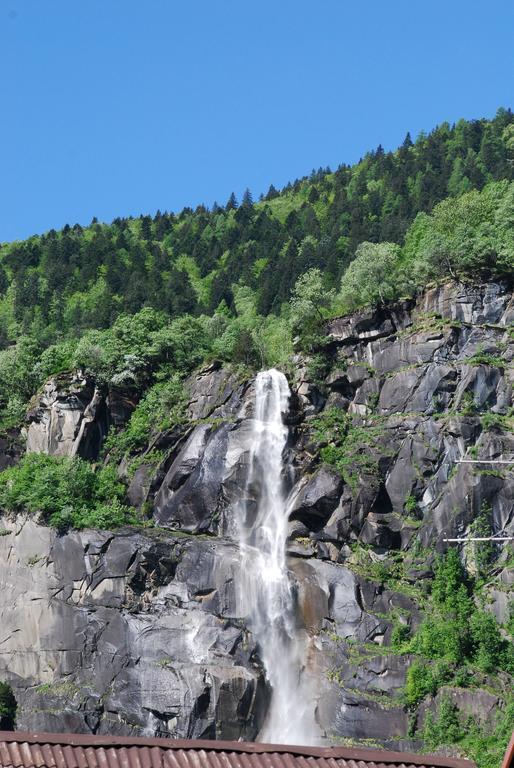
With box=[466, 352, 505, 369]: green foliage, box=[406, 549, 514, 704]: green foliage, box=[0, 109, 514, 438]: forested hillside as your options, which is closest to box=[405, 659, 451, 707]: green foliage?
box=[406, 549, 514, 704]: green foliage

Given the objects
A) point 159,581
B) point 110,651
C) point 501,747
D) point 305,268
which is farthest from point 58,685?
point 305,268

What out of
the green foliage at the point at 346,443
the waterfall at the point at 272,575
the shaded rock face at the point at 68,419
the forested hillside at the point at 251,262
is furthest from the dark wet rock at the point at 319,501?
the shaded rock face at the point at 68,419

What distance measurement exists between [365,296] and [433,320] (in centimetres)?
625

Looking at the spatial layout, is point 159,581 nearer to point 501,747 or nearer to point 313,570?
point 313,570

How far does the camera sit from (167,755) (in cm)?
1744

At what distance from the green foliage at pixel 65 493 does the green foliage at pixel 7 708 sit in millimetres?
10206

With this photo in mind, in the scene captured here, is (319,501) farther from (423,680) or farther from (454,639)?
(423,680)

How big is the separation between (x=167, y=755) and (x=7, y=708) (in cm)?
4267

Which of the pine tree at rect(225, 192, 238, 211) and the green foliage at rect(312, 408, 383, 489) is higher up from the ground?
the pine tree at rect(225, 192, 238, 211)

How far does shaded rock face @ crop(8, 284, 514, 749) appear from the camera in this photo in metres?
55.4

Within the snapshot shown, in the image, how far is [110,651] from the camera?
58.0m

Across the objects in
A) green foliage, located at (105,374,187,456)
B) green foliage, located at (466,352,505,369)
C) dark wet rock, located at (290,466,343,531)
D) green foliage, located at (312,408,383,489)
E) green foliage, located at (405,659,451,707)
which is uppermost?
green foliage, located at (466,352,505,369)

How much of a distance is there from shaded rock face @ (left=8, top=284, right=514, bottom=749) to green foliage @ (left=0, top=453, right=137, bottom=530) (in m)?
1.17

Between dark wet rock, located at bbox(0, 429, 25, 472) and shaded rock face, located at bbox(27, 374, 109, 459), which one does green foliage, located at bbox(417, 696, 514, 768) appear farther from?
dark wet rock, located at bbox(0, 429, 25, 472)
